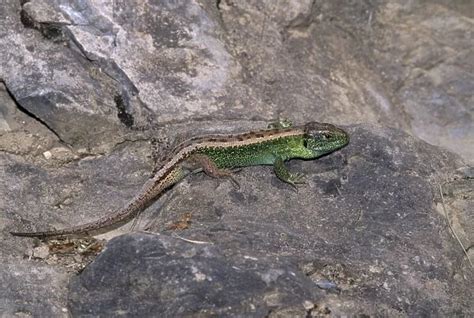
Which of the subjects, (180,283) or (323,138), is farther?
(323,138)

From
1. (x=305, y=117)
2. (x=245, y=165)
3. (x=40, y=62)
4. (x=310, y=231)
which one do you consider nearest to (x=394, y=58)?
(x=305, y=117)

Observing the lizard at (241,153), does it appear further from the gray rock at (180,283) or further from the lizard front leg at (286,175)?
the gray rock at (180,283)

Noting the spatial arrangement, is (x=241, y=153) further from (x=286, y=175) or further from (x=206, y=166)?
(x=286, y=175)

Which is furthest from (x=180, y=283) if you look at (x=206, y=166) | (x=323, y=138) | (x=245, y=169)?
(x=323, y=138)

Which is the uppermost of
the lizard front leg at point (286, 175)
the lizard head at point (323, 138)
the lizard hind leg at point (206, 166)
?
the lizard head at point (323, 138)

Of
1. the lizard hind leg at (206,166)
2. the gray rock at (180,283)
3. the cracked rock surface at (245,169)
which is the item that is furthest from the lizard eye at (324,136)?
the gray rock at (180,283)

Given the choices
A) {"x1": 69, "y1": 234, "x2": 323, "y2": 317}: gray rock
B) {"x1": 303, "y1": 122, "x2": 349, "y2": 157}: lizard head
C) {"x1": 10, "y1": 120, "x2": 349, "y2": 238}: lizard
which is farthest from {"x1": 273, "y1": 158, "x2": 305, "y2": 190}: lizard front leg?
{"x1": 69, "y1": 234, "x2": 323, "y2": 317}: gray rock

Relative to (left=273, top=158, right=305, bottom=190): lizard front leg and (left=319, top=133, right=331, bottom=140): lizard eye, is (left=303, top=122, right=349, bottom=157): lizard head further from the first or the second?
(left=273, top=158, right=305, bottom=190): lizard front leg

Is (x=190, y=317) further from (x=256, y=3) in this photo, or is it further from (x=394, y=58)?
(x=394, y=58)
